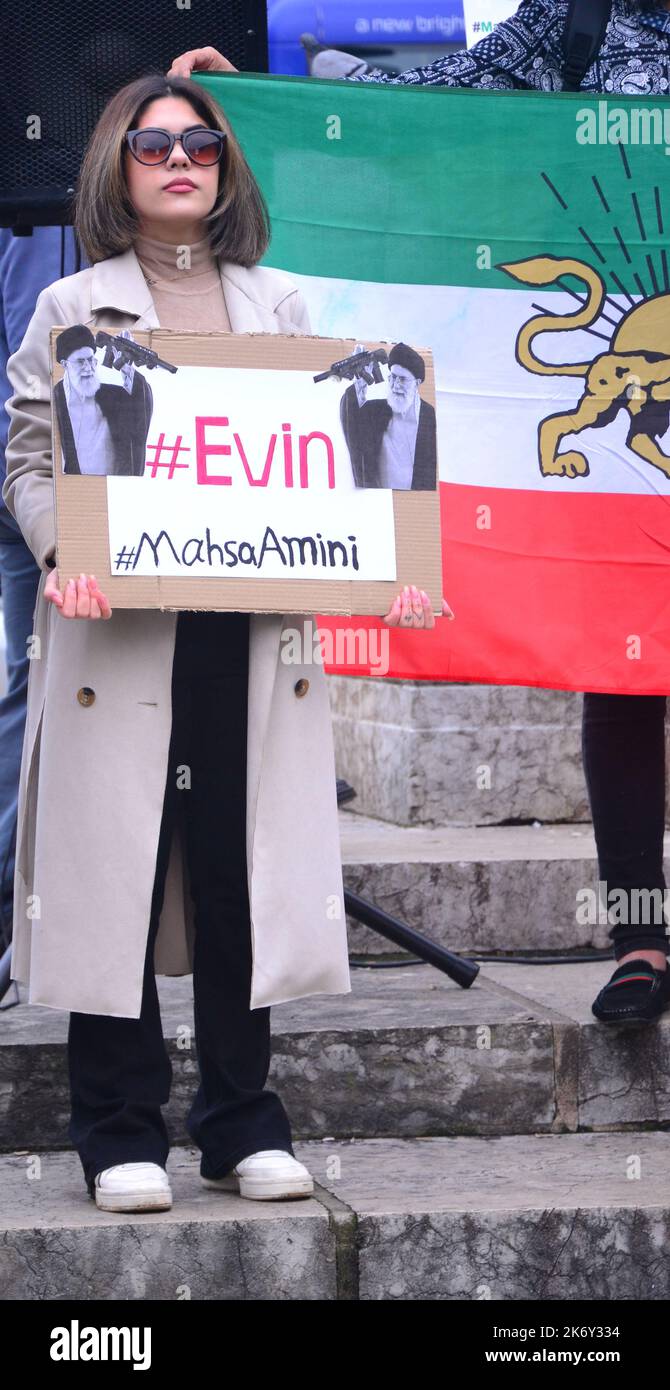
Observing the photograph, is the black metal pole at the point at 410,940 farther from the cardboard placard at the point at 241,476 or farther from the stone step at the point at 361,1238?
Result: the cardboard placard at the point at 241,476

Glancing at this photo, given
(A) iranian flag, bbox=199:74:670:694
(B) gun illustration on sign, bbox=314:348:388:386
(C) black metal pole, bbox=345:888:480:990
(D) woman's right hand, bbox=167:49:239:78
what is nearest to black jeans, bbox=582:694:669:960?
(A) iranian flag, bbox=199:74:670:694

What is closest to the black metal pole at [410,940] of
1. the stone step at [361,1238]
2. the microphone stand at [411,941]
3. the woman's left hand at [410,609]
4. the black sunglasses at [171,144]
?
the microphone stand at [411,941]

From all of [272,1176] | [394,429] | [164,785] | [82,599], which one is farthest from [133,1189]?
[394,429]

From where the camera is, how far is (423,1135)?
3711 mm

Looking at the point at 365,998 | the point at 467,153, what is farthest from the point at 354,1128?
the point at 467,153

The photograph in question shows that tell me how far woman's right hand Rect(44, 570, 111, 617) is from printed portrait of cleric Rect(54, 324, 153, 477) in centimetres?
19

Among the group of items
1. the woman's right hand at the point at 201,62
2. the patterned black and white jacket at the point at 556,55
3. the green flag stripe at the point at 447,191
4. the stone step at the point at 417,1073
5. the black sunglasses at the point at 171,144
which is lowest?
the stone step at the point at 417,1073

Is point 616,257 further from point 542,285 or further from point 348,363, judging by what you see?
point 348,363

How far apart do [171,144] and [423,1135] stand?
1977 mm

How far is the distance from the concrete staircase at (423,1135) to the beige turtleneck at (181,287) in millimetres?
1386

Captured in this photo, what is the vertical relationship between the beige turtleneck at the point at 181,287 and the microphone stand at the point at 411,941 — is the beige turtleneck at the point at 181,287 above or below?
above

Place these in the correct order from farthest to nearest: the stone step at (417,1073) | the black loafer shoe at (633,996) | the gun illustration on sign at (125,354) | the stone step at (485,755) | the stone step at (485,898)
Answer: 1. the stone step at (485,755)
2. the stone step at (485,898)
3. the black loafer shoe at (633,996)
4. the stone step at (417,1073)
5. the gun illustration on sign at (125,354)

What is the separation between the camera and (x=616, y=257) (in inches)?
156

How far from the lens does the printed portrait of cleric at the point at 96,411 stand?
289 cm
